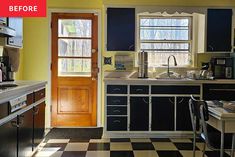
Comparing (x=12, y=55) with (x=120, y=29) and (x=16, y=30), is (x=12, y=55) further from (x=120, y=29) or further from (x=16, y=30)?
(x=120, y=29)

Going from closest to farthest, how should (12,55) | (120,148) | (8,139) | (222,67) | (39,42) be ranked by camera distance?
1. (8,139)
2. (120,148)
3. (12,55)
4. (222,67)
5. (39,42)

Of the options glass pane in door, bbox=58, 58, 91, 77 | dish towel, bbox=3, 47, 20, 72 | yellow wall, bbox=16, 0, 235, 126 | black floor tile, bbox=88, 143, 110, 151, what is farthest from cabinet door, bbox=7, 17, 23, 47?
black floor tile, bbox=88, 143, 110, 151

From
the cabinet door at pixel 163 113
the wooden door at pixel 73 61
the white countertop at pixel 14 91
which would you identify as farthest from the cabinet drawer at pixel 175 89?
the white countertop at pixel 14 91

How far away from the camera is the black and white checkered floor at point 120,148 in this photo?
4059 mm

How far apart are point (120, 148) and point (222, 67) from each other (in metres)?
2.24

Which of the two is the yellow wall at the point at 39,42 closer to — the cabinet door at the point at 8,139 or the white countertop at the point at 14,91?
the white countertop at the point at 14,91

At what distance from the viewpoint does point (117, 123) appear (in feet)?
16.1

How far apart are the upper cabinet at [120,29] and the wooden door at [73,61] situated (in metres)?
0.54

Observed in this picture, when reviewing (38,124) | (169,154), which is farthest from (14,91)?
(169,154)

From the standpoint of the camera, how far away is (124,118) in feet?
16.1

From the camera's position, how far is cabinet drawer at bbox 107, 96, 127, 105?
488cm

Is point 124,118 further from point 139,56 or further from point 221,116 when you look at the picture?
point 221,116

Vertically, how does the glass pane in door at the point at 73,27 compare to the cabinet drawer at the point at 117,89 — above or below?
above

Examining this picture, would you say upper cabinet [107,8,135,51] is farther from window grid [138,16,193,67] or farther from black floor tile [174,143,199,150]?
black floor tile [174,143,199,150]
